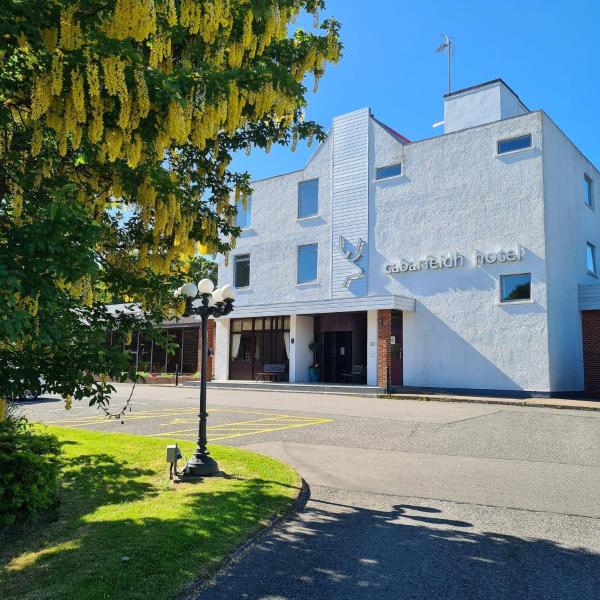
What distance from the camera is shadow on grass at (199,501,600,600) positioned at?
409 cm

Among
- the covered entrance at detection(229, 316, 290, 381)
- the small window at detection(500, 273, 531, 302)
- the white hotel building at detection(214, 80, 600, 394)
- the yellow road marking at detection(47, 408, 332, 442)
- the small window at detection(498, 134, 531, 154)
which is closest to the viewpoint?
the yellow road marking at detection(47, 408, 332, 442)

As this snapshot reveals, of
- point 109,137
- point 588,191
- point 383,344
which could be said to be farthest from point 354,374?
point 109,137

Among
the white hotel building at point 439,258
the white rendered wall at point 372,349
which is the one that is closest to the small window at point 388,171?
the white hotel building at point 439,258

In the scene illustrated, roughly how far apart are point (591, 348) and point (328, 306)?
1097cm

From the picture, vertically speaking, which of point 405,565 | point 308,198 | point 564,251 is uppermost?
point 308,198

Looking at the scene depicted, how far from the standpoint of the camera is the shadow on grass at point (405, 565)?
409 cm

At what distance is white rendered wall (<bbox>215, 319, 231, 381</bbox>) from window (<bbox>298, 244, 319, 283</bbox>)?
5.41m

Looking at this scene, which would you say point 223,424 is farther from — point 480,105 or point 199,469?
point 480,105

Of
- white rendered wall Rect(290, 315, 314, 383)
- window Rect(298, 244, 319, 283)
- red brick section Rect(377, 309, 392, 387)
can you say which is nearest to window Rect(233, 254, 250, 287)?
window Rect(298, 244, 319, 283)

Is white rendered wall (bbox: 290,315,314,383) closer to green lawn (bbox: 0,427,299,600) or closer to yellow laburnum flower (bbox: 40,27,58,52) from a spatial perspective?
green lawn (bbox: 0,427,299,600)

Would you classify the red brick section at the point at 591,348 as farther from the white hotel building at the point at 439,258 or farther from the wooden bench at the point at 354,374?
the wooden bench at the point at 354,374

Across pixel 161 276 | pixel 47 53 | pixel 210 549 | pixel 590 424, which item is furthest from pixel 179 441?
pixel 590 424

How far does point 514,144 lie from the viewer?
841 inches

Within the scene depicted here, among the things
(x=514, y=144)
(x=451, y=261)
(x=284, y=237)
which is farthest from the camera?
(x=284, y=237)
